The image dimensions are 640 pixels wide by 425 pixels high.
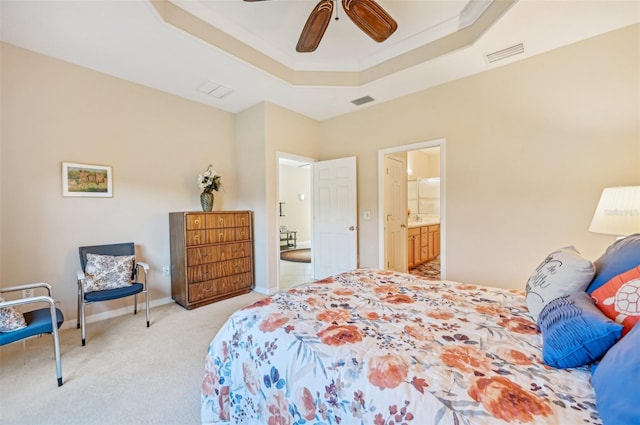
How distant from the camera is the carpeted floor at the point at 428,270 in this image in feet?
15.1

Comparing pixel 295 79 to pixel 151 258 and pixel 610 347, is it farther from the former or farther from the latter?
pixel 610 347

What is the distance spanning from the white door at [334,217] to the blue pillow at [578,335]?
3033mm

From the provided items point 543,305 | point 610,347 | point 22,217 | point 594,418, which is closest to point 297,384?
point 594,418

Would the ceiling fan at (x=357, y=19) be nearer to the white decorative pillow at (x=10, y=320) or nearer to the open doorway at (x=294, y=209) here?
the white decorative pillow at (x=10, y=320)

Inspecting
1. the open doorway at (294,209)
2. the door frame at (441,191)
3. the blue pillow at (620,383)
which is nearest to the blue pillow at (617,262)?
the blue pillow at (620,383)

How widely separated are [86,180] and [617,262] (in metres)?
4.23

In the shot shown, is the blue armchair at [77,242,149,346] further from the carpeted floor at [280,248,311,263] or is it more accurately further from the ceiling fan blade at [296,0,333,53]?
the carpeted floor at [280,248,311,263]

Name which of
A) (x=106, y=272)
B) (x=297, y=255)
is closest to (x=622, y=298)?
(x=106, y=272)

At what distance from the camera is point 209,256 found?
11.1 ft

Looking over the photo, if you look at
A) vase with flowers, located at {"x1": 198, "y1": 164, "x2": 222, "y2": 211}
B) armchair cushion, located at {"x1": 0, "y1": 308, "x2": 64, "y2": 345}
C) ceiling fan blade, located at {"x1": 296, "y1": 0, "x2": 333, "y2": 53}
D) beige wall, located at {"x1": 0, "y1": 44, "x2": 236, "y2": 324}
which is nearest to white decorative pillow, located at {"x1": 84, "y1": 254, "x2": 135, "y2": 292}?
beige wall, located at {"x1": 0, "y1": 44, "x2": 236, "y2": 324}

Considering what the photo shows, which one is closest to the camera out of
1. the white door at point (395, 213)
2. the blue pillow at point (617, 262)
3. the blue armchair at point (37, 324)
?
the blue pillow at point (617, 262)

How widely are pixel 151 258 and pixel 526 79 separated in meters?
4.73

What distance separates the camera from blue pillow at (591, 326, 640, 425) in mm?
602

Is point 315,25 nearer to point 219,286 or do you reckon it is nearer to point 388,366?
point 388,366
